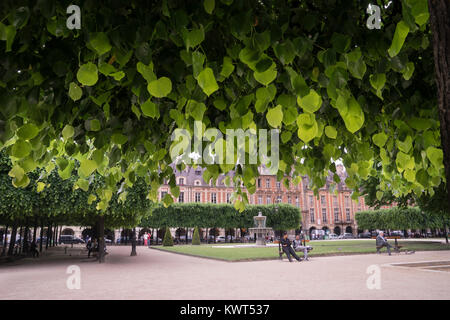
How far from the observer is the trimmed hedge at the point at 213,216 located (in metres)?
46.9

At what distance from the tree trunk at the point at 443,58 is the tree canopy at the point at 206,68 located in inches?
6.1

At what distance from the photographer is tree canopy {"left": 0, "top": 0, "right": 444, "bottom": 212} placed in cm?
180

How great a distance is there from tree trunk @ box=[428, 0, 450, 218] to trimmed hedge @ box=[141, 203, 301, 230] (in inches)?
1762

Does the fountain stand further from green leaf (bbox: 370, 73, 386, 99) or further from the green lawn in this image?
green leaf (bbox: 370, 73, 386, 99)

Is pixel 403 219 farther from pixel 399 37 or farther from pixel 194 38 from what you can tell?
pixel 194 38

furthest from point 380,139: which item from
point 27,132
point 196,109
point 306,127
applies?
point 27,132

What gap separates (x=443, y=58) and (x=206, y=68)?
1.02 m

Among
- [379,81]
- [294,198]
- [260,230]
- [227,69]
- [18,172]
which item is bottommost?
[260,230]

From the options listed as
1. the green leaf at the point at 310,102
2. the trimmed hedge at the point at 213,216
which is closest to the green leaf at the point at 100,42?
the green leaf at the point at 310,102

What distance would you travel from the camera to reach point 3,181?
1512 centimetres

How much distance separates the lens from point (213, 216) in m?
48.9

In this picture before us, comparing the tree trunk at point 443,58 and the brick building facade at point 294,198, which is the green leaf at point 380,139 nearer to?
the tree trunk at point 443,58

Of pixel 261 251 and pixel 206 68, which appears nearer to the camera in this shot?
pixel 206 68

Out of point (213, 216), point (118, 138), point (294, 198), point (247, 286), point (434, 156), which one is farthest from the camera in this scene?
point (294, 198)
